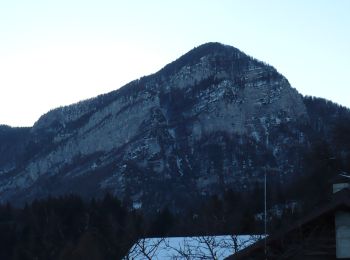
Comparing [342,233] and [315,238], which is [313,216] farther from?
[315,238]

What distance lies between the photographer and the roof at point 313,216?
13570 millimetres

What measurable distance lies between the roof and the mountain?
10316cm

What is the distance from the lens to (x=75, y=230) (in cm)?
6925

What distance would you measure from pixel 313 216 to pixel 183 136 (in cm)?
13537

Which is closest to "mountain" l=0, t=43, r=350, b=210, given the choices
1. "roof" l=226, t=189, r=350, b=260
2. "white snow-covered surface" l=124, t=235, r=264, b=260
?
"white snow-covered surface" l=124, t=235, r=264, b=260

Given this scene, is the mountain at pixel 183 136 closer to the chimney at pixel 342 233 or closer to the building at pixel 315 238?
the building at pixel 315 238

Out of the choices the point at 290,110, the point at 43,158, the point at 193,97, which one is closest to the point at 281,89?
the point at 290,110

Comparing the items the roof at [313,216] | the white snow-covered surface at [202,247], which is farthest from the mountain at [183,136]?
the roof at [313,216]

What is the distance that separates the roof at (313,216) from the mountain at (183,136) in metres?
103

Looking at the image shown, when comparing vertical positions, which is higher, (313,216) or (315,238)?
(313,216)

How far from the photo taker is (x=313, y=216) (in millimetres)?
13883

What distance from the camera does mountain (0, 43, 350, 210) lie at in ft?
436

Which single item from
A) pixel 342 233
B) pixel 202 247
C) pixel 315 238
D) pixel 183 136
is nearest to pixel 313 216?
pixel 342 233

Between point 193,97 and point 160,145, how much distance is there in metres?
15.7
